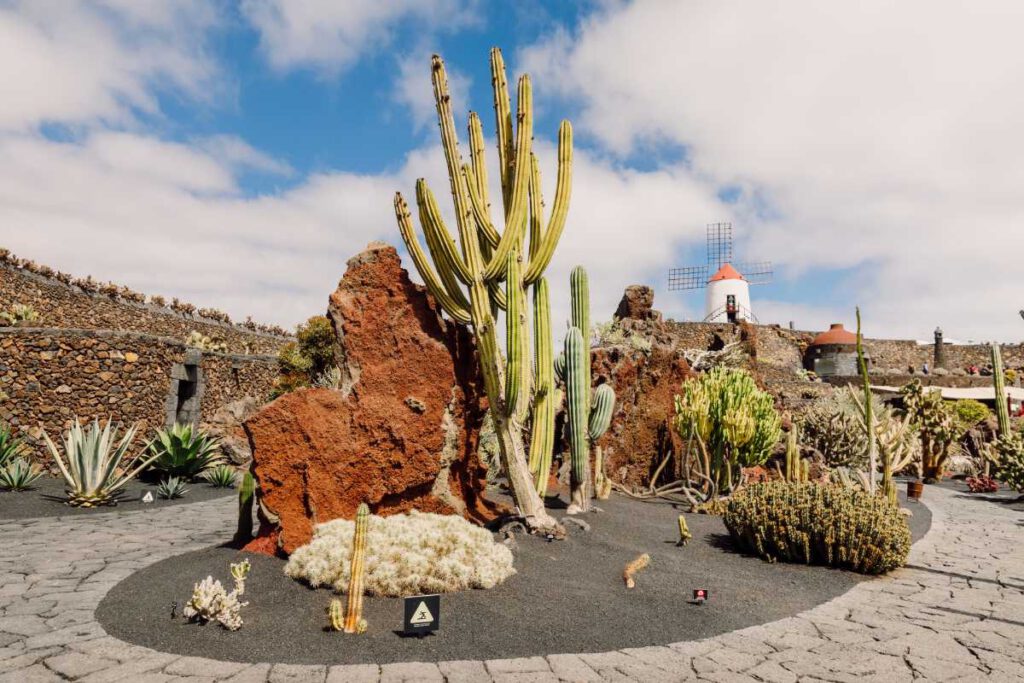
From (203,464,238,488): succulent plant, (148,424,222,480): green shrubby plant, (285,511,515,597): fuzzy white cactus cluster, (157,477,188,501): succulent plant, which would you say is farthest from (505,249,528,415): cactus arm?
(148,424,222,480): green shrubby plant

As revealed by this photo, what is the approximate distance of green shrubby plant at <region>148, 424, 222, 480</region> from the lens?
36.3ft

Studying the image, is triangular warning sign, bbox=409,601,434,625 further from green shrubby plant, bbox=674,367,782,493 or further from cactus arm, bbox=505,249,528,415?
green shrubby plant, bbox=674,367,782,493

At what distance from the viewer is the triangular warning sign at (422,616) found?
12.7 feet

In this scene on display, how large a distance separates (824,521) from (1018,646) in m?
2.00

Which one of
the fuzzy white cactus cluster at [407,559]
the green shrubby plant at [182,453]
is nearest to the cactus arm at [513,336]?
the fuzzy white cactus cluster at [407,559]

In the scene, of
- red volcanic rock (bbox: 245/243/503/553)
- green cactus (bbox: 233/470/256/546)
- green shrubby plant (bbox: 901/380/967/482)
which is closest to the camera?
red volcanic rock (bbox: 245/243/503/553)

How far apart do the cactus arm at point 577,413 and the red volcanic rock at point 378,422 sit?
56.7 inches

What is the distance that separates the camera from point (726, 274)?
47.5 m

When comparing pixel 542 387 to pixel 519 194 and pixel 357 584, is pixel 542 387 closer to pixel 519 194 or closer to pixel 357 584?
pixel 519 194

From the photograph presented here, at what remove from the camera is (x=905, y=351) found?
41.1 metres

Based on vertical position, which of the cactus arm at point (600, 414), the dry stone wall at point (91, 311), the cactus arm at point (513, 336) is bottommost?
the cactus arm at point (600, 414)

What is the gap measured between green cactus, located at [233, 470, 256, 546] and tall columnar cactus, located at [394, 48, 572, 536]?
2454 mm

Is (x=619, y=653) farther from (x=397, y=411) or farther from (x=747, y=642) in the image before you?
(x=397, y=411)

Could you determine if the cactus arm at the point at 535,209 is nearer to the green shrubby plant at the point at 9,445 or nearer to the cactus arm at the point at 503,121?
the cactus arm at the point at 503,121
